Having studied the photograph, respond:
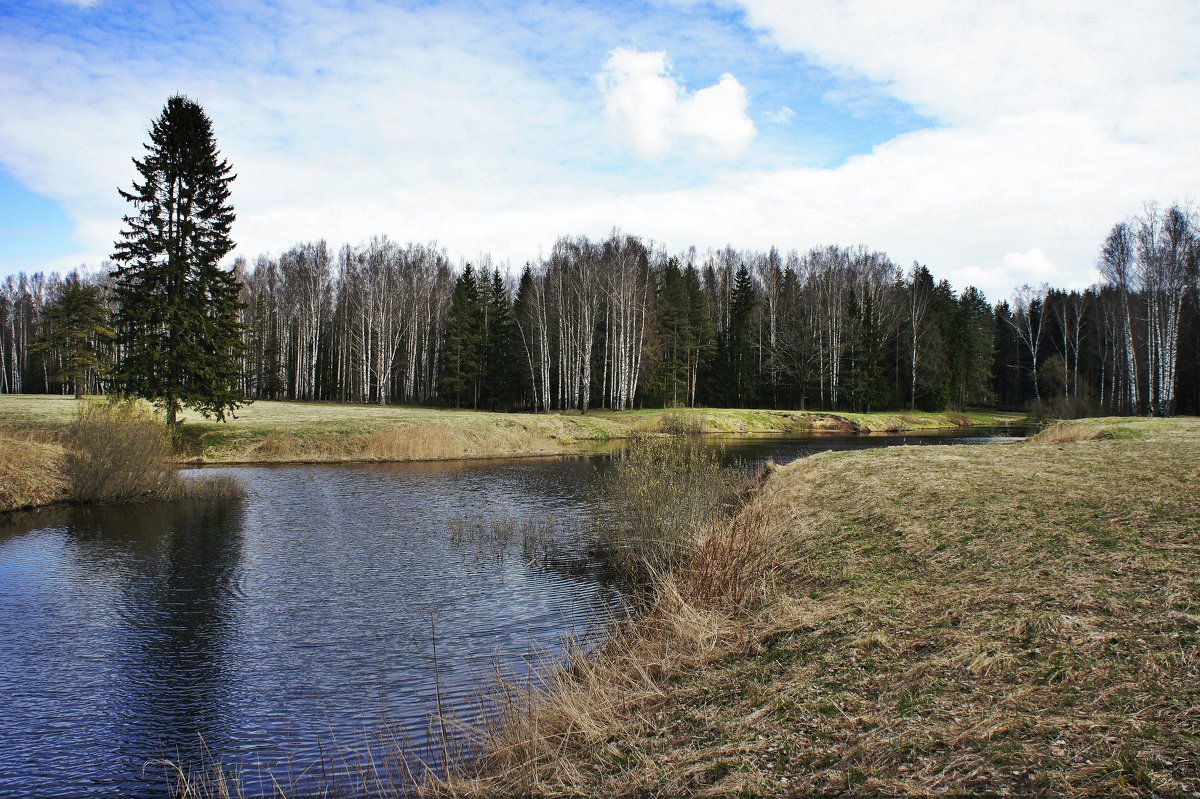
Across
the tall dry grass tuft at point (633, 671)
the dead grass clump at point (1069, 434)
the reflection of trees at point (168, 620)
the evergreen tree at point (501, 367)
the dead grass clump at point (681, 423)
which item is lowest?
the reflection of trees at point (168, 620)

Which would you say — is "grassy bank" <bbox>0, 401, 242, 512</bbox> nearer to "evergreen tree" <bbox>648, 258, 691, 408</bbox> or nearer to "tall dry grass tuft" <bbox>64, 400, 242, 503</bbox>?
"tall dry grass tuft" <bbox>64, 400, 242, 503</bbox>

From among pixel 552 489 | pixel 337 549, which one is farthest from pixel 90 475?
pixel 552 489

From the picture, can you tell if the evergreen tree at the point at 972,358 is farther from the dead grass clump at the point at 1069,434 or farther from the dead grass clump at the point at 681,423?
the dead grass clump at the point at 1069,434

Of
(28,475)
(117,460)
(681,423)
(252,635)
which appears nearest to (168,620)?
(252,635)

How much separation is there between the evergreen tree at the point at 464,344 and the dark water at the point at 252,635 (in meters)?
42.5

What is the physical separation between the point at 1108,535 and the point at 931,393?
62.0 m

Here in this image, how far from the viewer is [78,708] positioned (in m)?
7.49

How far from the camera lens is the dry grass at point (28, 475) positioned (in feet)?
61.2

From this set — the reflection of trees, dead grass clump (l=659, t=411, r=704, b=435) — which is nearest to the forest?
dead grass clump (l=659, t=411, r=704, b=435)

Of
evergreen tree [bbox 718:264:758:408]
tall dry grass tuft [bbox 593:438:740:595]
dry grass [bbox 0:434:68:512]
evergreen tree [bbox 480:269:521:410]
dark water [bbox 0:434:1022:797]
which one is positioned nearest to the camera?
dark water [bbox 0:434:1022:797]

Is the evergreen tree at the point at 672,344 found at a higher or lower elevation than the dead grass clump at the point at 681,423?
higher

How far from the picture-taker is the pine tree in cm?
2748

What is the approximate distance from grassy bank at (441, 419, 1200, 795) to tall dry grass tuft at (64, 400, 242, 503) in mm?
17848

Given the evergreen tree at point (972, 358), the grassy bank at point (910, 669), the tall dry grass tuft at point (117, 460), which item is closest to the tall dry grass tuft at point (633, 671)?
the grassy bank at point (910, 669)
